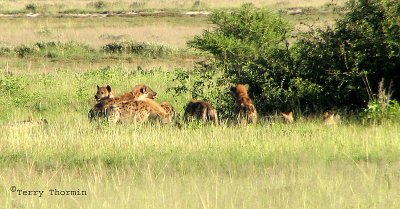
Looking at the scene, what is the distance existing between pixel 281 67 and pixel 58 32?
25.8m

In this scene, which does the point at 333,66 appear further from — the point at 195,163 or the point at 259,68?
the point at 195,163

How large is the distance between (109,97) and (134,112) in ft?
3.87

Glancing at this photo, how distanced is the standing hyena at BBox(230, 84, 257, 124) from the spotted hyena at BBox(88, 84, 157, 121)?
163 centimetres

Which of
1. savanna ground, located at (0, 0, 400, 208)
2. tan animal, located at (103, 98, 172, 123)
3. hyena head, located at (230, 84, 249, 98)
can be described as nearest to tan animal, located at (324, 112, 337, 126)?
savanna ground, located at (0, 0, 400, 208)

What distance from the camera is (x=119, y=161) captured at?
880 centimetres

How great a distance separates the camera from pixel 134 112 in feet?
40.2

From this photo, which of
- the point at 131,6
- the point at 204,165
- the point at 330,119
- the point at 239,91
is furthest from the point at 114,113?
the point at 131,6

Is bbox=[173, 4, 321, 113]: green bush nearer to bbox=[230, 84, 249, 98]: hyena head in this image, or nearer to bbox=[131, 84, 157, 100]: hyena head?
bbox=[230, 84, 249, 98]: hyena head


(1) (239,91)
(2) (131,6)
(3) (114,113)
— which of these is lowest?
(2) (131,6)

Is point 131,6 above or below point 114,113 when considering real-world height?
below

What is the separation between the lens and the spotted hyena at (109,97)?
1254 centimetres

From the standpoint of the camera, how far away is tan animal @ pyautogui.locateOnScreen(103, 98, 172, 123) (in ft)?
40.0

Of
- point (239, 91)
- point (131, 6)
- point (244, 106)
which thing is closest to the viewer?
point (244, 106)

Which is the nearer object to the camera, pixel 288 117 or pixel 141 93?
pixel 288 117
